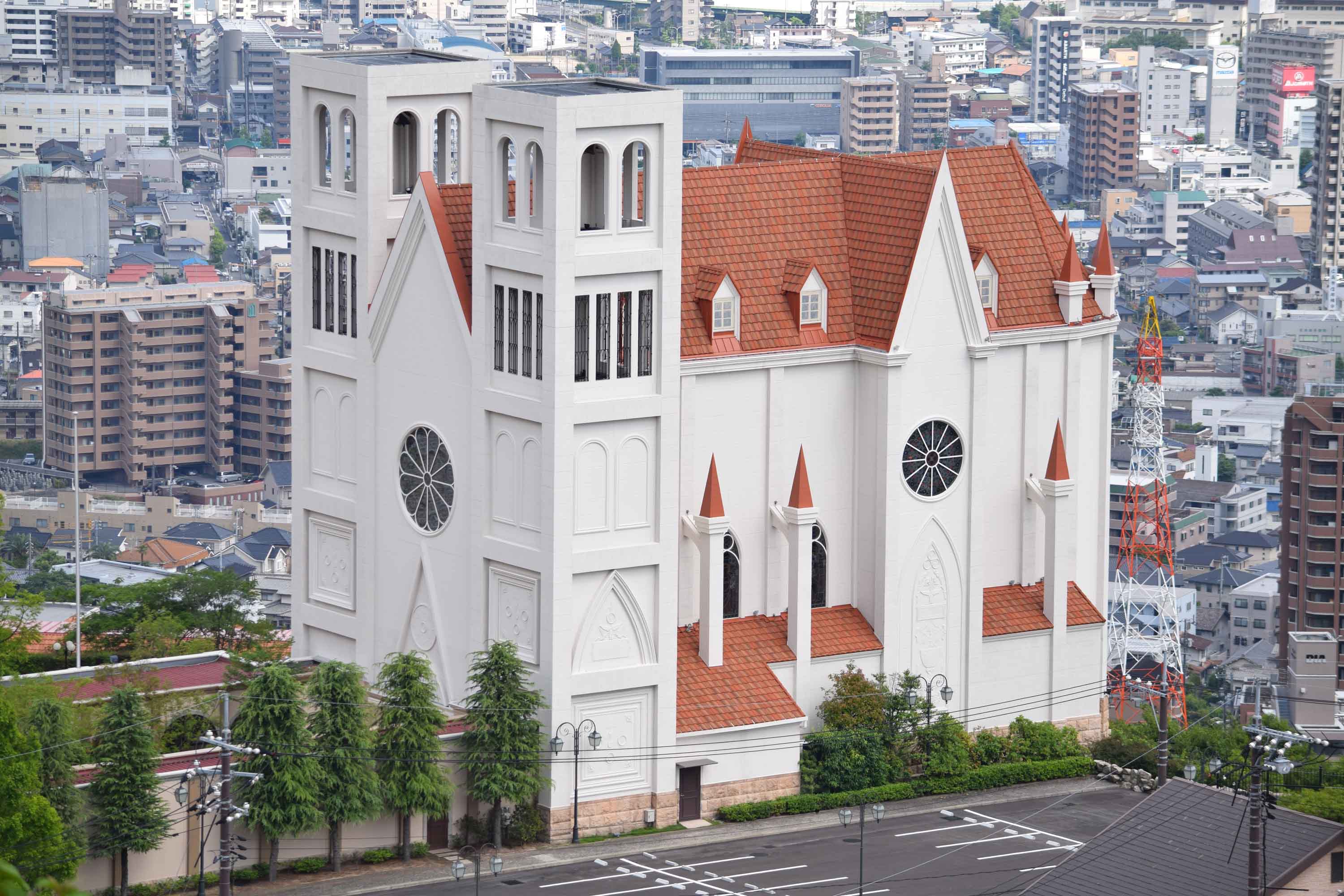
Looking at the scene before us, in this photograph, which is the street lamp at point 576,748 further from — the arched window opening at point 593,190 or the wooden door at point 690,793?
the arched window opening at point 593,190

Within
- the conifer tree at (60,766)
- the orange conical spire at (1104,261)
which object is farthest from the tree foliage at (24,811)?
the orange conical spire at (1104,261)

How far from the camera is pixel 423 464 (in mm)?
97000

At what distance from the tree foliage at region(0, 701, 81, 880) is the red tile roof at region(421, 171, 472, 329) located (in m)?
21.0

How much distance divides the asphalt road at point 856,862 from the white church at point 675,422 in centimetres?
323

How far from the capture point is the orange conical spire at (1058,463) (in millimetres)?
101812

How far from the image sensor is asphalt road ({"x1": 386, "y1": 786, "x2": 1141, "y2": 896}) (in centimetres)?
8775

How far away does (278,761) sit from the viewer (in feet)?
287

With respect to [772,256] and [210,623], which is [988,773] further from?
[210,623]

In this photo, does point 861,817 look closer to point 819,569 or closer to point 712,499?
point 712,499

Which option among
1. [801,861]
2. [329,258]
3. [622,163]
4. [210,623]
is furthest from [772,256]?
[210,623]

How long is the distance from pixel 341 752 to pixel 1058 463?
2853cm

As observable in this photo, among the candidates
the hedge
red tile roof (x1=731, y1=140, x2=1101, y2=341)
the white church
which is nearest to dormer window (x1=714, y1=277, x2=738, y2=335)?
the white church

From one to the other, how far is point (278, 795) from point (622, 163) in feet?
73.5

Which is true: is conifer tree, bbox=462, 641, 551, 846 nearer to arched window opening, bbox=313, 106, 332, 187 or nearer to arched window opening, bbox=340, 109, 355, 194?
arched window opening, bbox=340, 109, 355, 194
